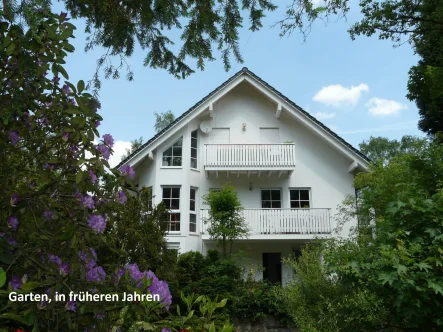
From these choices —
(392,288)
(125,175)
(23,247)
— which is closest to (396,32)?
(392,288)

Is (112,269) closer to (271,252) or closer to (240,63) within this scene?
(240,63)

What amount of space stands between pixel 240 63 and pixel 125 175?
3056 millimetres

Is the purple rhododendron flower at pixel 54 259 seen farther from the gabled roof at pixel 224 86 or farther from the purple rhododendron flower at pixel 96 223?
the gabled roof at pixel 224 86

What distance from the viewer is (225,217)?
54.8 ft

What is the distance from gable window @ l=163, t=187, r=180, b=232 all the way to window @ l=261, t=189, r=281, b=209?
403cm

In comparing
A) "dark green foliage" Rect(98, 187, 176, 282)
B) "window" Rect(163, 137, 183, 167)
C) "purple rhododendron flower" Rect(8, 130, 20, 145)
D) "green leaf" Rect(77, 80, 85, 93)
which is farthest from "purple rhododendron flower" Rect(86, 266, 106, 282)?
"window" Rect(163, 137, 183, 167)

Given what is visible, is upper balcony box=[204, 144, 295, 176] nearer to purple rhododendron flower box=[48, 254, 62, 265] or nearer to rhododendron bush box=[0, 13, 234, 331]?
rhododendron bush box=[0, 13, 234, 331]


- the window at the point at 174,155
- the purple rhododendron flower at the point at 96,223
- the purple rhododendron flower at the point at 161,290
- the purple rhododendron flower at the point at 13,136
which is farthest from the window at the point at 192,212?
the purple rhododendron flower at the point at 96,223

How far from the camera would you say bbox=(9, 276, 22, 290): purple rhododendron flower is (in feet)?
6.87

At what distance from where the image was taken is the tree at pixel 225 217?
652 inches

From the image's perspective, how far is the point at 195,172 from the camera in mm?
19266

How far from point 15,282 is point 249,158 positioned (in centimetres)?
1665

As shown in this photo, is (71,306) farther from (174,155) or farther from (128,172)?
(174,155)

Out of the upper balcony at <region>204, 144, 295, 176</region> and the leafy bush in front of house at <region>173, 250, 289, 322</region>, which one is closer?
the leafy bush in front of house at <region>173, 250, 289, 322</region>
